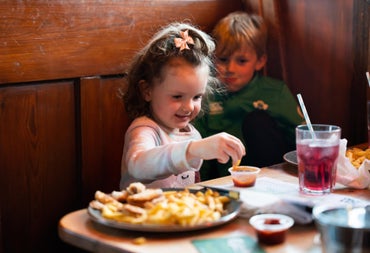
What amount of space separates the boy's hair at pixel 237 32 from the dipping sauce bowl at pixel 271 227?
1234 mm

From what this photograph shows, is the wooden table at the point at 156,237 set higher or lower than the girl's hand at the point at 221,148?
lower

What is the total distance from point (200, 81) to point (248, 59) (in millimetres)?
603

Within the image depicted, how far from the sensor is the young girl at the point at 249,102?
2.65 meters

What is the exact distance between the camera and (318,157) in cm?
177

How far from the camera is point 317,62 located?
8.97ft

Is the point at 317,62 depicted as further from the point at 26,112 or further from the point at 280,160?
the point at 26,112

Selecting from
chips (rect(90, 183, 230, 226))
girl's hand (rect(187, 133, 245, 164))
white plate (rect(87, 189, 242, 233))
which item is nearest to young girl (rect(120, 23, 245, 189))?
girl's hand (rect(187, 133, 245, 164))

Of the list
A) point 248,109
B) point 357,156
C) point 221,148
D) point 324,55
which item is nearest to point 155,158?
point 221,148

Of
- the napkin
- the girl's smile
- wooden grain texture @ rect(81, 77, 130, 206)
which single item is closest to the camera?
the napkin

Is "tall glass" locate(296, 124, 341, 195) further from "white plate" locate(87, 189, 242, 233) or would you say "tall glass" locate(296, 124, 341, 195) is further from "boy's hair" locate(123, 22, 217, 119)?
"boy's hair" locate(123, 22, 217, 119)

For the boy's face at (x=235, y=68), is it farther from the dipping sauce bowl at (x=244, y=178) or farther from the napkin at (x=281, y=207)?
the napkin at (x=281, y=207)

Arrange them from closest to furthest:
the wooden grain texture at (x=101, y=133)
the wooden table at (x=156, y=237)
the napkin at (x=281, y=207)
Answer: the wooden table at (x=156, y=237)
the napkin at (x=281, y=207)
the wooden grain texture at (x=101, y=133)

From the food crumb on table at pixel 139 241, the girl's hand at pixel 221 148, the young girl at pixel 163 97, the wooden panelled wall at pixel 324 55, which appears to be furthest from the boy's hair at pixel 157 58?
the food crumb on table at pixel 139 241

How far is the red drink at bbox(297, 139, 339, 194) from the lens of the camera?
5.80 feet
